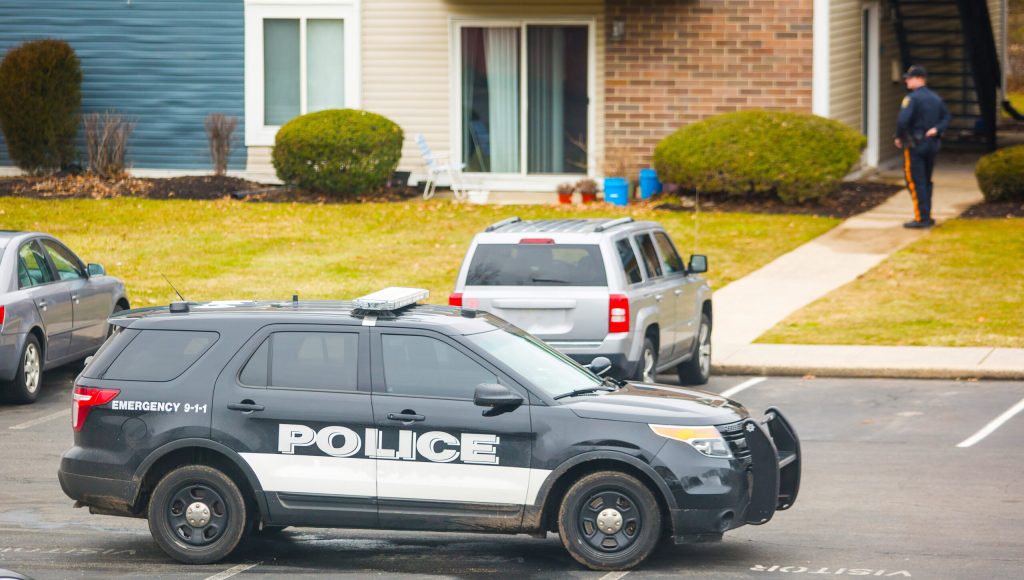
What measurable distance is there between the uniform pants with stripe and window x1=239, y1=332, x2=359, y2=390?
51.9 feet

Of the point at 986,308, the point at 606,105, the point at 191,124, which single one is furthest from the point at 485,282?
the point at 191,124

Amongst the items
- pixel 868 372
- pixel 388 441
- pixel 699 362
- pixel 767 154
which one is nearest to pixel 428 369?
pixel 388 441

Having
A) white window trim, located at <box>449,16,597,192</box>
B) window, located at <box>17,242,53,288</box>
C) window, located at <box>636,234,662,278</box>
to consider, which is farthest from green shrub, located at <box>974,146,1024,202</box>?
window, located at <box>17,242,53,288</box>

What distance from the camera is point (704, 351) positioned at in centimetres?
1559

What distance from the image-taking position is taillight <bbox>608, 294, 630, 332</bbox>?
13.1 m

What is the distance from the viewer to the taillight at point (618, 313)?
13.1 metres

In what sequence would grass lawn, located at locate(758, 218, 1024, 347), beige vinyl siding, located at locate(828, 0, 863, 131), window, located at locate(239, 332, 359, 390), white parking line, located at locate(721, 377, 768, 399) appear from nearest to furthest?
window, located at locate(239, 332, 359, 390) → white parking line, located at locate(721, 377, 768, 399) → grass lawn, located at locate(758, 218, 1024, 347) → beige vinyl siding, located at locate(828, 0, 863, 131)

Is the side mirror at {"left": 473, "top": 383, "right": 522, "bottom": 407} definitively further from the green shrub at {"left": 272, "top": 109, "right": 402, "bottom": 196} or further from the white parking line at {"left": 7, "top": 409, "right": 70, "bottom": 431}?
the green shrub at {"left": 272, "top": 109, "right": 402, "bottom": 196}

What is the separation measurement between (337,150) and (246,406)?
17.1 meters

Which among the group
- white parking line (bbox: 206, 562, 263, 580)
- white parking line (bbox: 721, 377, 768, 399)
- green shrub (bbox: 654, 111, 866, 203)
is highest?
green shrub (bbox: 654, 111, 866, 203)

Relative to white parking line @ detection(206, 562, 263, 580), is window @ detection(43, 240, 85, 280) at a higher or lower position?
higher

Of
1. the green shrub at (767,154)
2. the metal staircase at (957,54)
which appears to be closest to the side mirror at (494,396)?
the green shrub at (767,154)

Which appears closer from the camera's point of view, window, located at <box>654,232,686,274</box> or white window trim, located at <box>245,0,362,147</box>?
window, located at <box>654,232,686,274</box>

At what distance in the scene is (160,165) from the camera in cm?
2831
